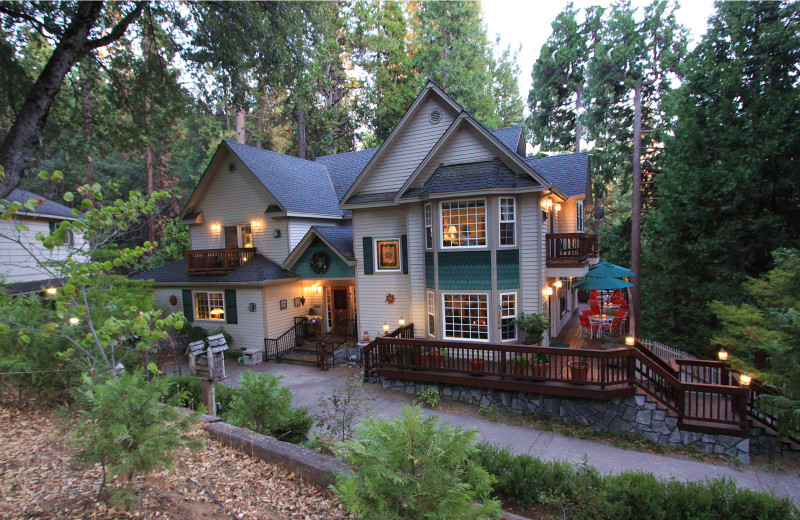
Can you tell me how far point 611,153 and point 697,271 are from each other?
28.2 feet

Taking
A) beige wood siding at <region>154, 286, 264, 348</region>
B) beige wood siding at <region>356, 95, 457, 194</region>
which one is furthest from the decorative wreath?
beige wood siding at <region>356, 95, 457, 194</region>

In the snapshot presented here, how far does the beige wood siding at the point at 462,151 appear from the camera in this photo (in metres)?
11.2

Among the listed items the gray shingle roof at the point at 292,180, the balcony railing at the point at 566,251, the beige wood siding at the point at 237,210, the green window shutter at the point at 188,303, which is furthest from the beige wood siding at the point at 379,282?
the green window shutter at the point at 188,303

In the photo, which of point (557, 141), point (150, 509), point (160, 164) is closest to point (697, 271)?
point (557, 141)

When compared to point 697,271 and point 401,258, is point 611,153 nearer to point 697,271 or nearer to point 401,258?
point 697,271

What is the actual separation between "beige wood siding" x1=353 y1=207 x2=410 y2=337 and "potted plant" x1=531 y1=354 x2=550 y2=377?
15.6ft

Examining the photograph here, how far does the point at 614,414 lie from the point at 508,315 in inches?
139

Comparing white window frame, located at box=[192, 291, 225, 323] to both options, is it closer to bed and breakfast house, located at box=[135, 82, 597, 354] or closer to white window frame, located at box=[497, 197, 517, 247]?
bed and breakfast house, located at box=[135, 82, 597, 354]

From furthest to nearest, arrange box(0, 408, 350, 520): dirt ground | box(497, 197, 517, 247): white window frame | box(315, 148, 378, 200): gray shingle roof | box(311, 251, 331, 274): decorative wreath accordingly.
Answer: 1. box(315, 148, 378, 200): gray shingle roof
2. box(311, 251, 331, 274): decorative wreath
3. box(497, 197, 517, 247): white window frame
4. box(0, 408, 350, 520): dirt ground

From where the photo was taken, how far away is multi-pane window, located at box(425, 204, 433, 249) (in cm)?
1152

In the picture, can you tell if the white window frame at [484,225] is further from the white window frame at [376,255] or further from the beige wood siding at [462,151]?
the white window frame at [376,255]

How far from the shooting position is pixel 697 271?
557 inches

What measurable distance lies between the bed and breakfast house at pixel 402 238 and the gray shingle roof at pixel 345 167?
21cm

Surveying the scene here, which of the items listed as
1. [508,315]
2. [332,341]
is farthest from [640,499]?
[332,341]
